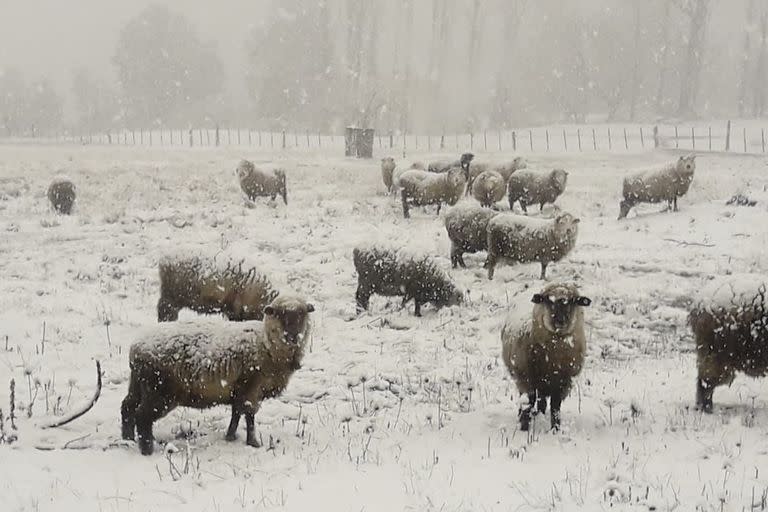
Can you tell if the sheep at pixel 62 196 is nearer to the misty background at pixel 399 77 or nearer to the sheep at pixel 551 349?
the sheep at pixel 551 349

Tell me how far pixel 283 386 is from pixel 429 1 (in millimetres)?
129916

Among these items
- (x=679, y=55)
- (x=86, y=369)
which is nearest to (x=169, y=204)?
(x=86, y=369)

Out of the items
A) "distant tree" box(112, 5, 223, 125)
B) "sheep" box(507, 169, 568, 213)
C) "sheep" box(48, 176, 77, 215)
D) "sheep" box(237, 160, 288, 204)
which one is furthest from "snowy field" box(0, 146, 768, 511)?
"distant tree" box(112, 5, 223, 125)

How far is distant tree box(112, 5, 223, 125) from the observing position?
6525 cm

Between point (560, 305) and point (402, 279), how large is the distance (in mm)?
4834

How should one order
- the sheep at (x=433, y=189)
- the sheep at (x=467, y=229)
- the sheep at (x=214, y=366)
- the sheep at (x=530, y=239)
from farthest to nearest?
the sheep at (x=433, y=189) < the sheep at (x=467, y=229) < the sheep at (x=530, y=239) < the sheep at (x=214, y=366)

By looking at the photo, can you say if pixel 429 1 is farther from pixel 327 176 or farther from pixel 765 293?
pixel 765 293

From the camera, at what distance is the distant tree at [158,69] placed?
65.2 metres

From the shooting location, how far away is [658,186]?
18.8m

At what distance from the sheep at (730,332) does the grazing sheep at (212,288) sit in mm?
5437

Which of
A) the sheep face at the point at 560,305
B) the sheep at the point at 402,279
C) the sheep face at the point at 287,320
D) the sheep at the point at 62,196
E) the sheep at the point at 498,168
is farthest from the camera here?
the sheep at the point at 498,168

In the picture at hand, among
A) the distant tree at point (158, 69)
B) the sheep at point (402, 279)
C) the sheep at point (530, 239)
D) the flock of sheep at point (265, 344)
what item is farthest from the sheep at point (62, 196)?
the distant tree at point (158, 69)

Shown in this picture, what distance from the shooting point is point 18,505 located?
17.6 feet

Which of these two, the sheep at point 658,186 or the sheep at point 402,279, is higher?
the sheep at point 658,186
